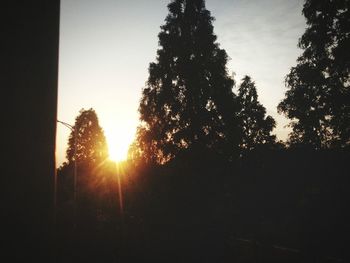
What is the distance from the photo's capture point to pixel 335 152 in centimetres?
1944

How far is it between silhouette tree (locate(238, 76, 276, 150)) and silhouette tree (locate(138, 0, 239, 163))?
13.5 meters

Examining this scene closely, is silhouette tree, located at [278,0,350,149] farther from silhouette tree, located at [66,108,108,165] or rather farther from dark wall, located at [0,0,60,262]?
silhouette tree, located at [66,108,108,165]

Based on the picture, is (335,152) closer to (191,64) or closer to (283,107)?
(283,107)

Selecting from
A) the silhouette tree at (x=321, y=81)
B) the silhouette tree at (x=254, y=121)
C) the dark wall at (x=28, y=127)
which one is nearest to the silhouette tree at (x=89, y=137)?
the silhouette tree at (x=254, y=121)

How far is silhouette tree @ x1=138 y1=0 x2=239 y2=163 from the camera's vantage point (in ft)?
56.5

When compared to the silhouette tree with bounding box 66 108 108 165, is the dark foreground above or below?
below

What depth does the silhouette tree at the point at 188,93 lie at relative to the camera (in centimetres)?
1722

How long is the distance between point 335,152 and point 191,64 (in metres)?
11.6

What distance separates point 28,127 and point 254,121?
105 ft

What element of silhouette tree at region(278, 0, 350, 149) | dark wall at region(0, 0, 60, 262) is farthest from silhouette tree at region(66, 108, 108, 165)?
dark wall at region(0, 0, 60, 262)

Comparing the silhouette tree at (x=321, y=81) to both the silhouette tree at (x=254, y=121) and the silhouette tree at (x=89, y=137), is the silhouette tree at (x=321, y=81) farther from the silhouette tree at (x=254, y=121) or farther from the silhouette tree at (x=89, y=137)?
the silhouette tree at (x=89, y=137)

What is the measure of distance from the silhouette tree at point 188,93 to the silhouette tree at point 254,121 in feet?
44.4

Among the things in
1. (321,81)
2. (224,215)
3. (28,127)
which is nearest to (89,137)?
(224,215)

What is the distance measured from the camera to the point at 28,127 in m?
1.19
